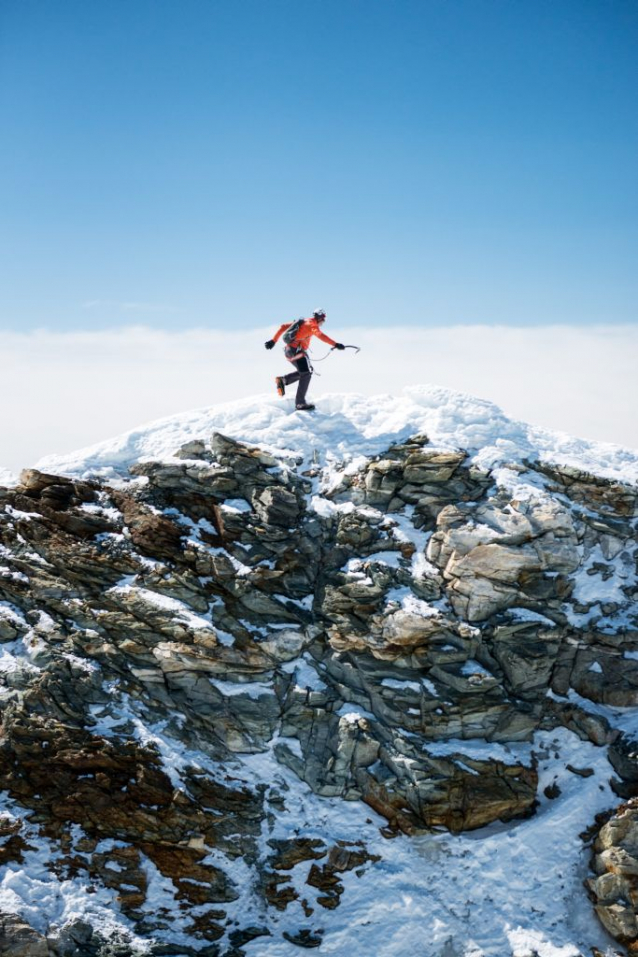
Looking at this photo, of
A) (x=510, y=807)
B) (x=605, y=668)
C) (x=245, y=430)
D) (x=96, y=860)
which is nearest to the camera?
(x=96, y=860)

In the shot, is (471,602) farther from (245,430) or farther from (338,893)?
(245,430)

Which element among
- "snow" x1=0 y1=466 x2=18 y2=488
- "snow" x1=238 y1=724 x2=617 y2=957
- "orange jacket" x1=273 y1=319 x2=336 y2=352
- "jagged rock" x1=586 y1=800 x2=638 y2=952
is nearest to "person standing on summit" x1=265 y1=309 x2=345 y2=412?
"orange jacket" x1=273 y1=319 x2=336 y2=352

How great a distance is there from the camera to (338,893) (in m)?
14.9

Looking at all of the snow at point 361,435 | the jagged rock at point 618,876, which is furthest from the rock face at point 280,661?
the snow at point 361,435

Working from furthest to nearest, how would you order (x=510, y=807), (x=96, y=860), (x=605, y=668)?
(x=605, y=668) → (x=510, y=807) → (x=96, y=860)

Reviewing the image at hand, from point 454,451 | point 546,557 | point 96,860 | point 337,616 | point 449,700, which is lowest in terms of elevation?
point 96,860

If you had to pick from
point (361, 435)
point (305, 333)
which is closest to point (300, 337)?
point (305, 333)

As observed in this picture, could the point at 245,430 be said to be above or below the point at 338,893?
above

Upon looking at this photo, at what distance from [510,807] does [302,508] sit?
9.75 metres

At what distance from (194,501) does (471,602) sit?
8.77m

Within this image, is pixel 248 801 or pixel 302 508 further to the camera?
pixel 302 508

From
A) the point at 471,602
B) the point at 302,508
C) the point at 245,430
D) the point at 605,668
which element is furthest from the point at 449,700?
the point at 245,430

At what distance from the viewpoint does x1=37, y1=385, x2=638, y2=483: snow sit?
20.8m

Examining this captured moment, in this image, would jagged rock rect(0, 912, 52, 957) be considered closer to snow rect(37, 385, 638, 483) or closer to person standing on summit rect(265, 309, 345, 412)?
snow rect(37, 385, 638, 483)
